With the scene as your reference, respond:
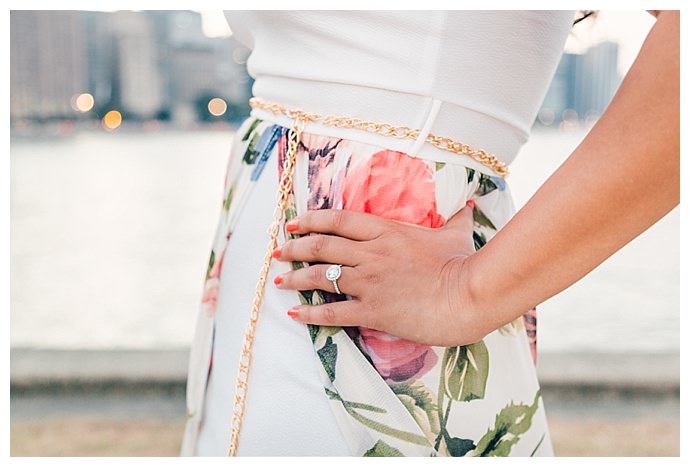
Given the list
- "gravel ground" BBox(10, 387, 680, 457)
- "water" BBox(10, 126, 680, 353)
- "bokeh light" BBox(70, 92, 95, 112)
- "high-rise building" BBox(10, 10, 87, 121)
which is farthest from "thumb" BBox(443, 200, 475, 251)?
"high-rise building" BBox(10, 10, 87, 121)

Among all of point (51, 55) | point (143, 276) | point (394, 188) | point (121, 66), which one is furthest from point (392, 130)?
point (51, 55)

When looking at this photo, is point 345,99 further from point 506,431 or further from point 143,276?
point 143,276

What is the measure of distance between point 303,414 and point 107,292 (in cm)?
552

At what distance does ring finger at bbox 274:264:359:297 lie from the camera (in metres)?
0.80

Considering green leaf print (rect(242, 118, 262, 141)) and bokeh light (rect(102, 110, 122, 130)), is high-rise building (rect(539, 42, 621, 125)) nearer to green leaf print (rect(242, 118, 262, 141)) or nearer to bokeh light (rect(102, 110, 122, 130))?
green leaf print (rect(242, 118, 262, 141))

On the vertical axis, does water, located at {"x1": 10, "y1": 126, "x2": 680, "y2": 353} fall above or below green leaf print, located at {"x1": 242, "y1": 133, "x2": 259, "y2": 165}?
below

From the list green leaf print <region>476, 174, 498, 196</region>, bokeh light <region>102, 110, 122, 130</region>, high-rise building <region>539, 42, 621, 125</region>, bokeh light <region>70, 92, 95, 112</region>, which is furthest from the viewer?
bokeh light <region>102, 110, 122, 130</region>

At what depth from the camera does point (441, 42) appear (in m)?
0.77

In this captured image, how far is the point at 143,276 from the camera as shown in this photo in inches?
271

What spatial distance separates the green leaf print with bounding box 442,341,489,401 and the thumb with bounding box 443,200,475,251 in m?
0.11

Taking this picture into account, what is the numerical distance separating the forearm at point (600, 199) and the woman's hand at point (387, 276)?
1.0 inches

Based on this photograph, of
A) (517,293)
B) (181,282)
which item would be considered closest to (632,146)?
(517,293)

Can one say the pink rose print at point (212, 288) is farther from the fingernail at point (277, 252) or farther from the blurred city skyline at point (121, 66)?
the blurred city skyline at point (121, 66)
